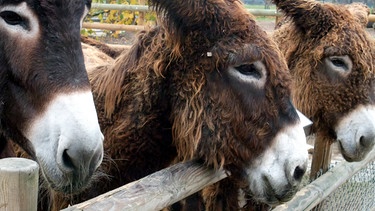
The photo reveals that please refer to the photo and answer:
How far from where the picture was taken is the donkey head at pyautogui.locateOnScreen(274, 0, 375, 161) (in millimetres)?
3270

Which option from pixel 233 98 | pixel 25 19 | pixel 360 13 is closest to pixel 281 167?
pixel 233 98

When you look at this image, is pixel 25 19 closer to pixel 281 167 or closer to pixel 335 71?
pixel 281 167

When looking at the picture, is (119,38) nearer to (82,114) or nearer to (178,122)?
(178,122)

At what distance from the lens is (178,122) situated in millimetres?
2506

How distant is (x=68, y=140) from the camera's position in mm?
1689

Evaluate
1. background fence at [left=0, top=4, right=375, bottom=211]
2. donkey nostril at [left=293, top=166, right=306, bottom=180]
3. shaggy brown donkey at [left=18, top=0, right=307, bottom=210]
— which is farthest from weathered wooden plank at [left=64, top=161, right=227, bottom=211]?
donkey nostril at [left=293, top=166, right=306, bottom=180]

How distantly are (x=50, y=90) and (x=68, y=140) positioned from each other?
0.21 metres

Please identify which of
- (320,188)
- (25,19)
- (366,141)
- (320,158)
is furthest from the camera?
(320,158)

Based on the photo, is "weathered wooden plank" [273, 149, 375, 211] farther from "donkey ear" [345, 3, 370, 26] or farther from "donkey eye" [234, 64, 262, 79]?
"donkey ear" [345, 3, 370, 26]

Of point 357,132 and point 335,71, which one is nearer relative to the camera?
point 357,132

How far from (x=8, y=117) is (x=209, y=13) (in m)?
1.06

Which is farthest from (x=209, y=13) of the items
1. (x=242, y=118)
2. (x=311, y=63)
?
(x=311, y=63)

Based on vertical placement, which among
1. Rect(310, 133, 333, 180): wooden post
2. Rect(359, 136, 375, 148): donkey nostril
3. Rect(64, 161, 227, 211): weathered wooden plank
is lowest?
Rect(310, 133, 333, 180): wooden post

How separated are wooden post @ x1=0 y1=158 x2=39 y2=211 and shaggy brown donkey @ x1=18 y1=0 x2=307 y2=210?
43.7 inches
